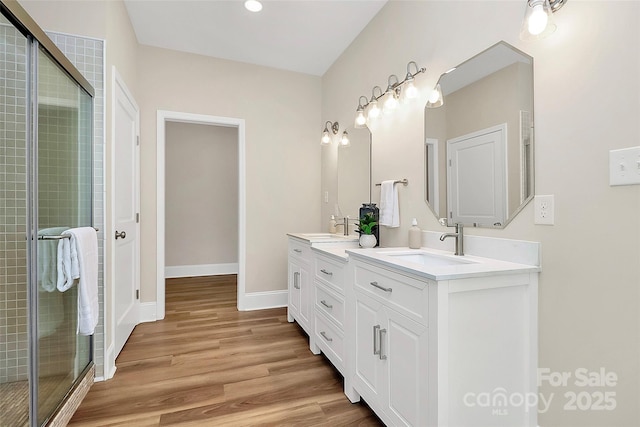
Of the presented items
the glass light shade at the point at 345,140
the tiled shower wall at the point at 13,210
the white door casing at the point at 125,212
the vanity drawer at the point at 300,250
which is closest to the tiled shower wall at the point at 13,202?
the tiled shower wall at the point at 13,210

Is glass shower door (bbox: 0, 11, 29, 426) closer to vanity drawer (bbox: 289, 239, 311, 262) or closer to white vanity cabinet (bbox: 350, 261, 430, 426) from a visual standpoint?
white vanity cabinet (bbox: 350, 261, 430, 426)

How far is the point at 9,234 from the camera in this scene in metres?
1.55

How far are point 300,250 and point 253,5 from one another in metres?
2.00

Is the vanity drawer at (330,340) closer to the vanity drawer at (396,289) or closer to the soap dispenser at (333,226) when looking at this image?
the vanity drawer at (396,289)

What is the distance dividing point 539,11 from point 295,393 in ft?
7.20

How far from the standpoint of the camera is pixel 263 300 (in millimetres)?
3441

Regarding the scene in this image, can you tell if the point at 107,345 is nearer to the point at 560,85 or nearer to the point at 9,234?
the point at 9,234

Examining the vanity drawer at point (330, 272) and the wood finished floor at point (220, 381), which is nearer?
the wood finished floor at point (220, 381)

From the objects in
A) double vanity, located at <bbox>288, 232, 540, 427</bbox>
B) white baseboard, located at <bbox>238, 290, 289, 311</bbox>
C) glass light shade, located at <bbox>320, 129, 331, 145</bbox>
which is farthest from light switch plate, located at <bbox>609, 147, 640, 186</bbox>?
white baseboard, located at <bbox>238, 290, 289, 311</bbox>

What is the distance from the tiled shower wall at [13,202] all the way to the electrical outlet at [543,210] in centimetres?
230

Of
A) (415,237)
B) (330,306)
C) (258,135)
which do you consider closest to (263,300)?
(330,306)

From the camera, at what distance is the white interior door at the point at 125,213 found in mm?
2250

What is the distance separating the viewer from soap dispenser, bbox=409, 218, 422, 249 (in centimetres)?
196

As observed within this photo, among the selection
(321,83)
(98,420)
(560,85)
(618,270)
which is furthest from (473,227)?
(321,83)
